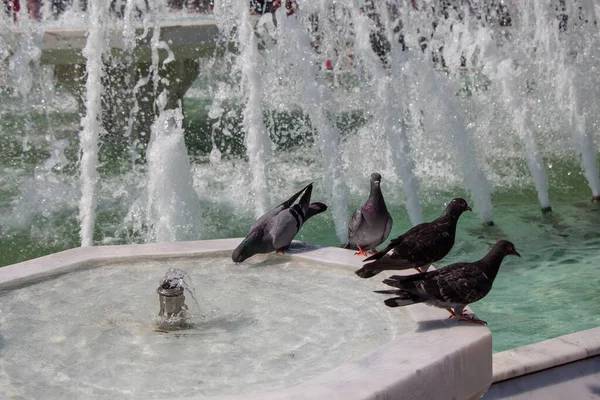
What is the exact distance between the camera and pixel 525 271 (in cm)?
577

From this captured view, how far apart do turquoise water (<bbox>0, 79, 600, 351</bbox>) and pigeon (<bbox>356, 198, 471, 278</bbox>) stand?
1345mm

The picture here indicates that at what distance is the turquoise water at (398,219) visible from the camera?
16.8 feet

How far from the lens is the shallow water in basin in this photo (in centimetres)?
257

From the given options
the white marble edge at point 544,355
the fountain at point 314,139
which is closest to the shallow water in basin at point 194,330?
the white marble edge at point 544,355

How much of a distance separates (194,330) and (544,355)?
4.77 ft

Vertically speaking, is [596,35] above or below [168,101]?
above

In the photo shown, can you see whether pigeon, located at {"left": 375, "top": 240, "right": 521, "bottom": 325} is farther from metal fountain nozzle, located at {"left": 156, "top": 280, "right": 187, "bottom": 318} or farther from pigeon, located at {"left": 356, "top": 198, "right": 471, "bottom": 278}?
metal fountain nozzle, located at {"left": 156, "top": 280, "right": 187, "bottom": 318}

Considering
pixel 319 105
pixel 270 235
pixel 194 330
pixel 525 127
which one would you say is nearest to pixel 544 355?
pixel 270 235

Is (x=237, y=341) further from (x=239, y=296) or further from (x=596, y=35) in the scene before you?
(x=596, y=35)

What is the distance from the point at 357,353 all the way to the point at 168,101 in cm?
736

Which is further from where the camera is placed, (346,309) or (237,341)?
(346,309)

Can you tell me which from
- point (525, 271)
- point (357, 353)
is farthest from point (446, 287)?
point (525, 271)

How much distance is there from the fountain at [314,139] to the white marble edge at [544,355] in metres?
0.84

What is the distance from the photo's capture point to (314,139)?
7711 mm
